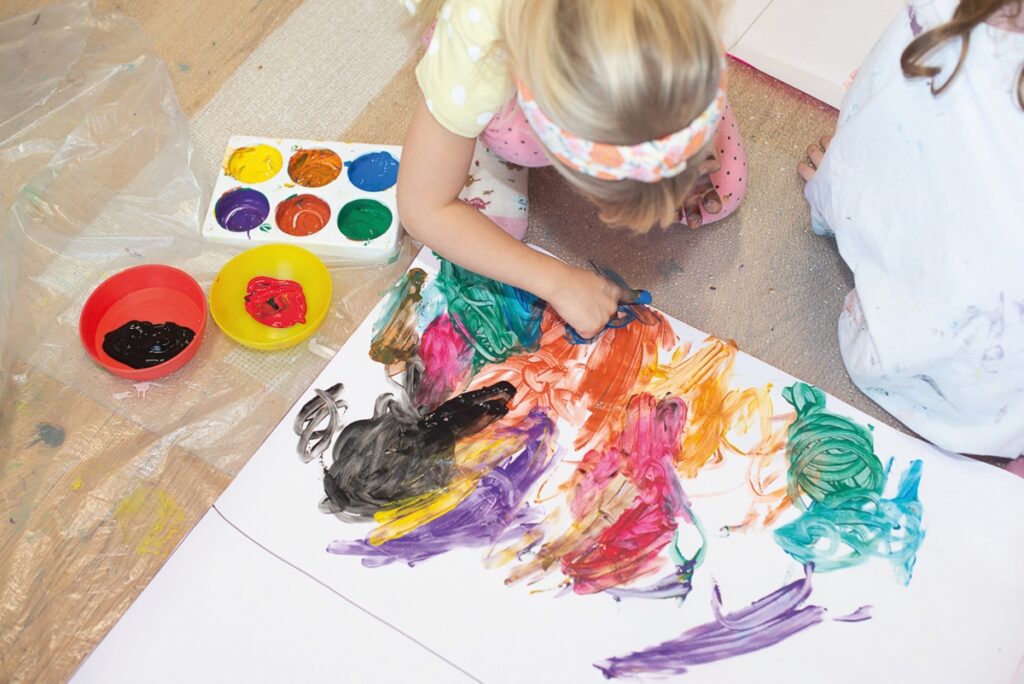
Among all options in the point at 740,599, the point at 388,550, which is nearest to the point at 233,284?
the point at 388,550

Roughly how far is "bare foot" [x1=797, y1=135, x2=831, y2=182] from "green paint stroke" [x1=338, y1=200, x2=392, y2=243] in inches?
21.1

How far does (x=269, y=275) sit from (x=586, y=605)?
Answer: 1.72ft

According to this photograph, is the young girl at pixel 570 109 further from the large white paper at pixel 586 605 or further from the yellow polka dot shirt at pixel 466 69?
the large white paper at pixel 586 605

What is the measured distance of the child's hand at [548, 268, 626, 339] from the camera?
3.01 feet

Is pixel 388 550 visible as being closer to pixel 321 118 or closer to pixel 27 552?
pixel 27 552

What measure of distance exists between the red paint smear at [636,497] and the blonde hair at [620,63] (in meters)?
0.34

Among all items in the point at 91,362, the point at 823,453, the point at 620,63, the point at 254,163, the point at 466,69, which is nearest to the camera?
the point at 620,63

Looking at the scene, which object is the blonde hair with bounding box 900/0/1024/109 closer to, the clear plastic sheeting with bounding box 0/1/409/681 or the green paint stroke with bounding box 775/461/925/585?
the green paint stroke with bounding box 775/461/925/585

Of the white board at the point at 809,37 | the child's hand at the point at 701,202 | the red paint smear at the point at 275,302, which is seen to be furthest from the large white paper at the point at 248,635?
the white board at the point at 809,37

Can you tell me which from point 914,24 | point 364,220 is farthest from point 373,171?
point 914,24

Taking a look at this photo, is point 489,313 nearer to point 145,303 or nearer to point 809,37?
point 145,303

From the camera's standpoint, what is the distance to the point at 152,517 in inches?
35.7

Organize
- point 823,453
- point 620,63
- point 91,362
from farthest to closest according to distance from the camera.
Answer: point 91,362
point 823,453
point 620,63

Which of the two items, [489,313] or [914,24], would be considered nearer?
[914,24]
